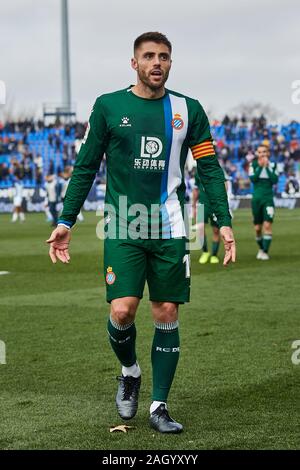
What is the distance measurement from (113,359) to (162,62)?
3331 mm

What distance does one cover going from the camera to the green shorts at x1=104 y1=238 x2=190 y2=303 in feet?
19.8

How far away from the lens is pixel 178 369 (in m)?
7.96

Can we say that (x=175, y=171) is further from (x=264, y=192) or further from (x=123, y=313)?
(x=264, y=192)

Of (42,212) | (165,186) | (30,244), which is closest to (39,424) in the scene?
(165,186)

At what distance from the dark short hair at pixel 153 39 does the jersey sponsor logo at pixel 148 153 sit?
1.84 feet

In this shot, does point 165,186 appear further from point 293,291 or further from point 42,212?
point 42,212

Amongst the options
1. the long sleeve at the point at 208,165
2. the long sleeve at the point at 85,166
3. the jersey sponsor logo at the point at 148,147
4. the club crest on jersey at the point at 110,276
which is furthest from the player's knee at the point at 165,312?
the jersey sponsor logo at the point at 148,147

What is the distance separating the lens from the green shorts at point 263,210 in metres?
18.5

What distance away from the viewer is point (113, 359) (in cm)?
849

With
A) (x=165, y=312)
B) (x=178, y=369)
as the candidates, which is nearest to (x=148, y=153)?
(x=165, y=312)

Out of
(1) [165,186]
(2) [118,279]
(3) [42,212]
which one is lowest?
(3) [42,212]

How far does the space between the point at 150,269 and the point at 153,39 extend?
1.40 meters

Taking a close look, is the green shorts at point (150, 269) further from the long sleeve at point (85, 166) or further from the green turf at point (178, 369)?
the green turf at point (178, 369)

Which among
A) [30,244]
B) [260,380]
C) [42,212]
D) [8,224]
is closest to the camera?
[260,380]
